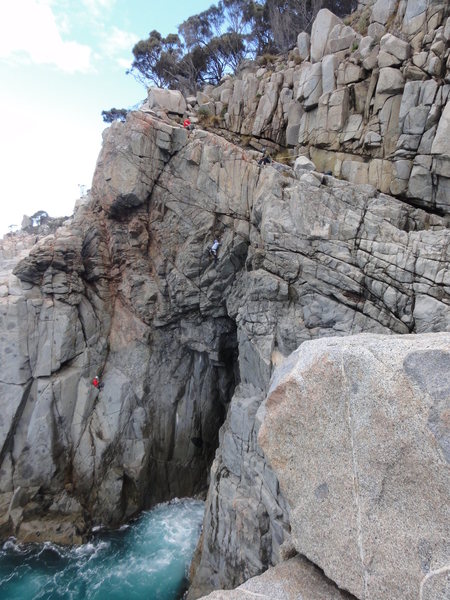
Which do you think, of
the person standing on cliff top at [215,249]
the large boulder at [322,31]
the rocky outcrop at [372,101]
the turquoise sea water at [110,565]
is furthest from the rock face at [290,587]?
the large boulder at [322,31]

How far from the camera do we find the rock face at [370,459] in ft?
20.1

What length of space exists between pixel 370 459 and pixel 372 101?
846 inches

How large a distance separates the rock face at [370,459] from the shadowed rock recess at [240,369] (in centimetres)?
3

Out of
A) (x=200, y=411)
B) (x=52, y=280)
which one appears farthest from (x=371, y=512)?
(x=52, y=280)

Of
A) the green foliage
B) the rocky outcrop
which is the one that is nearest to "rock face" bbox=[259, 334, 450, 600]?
the rocky outcrop

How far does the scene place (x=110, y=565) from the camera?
22.5m

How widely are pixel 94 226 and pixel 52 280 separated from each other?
4987 millimetres

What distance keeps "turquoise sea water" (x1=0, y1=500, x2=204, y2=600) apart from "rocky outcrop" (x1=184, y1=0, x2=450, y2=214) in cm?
2498

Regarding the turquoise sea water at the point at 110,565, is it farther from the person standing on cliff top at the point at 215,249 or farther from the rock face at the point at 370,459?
the rock face at the point at 370,459

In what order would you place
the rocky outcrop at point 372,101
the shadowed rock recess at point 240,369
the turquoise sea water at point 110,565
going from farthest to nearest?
Result: 1. the turquoise sea water at point 110,565
2. the rocky outcrop at point 372,101
3. the shadowed rock recess at point 240,369

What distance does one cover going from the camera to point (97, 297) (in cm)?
2897

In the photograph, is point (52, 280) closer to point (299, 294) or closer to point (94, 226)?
point (94, 226)

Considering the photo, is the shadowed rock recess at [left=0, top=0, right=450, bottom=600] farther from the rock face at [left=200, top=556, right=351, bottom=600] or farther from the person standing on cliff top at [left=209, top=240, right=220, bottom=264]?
the person standing on cliff top at [left=209, top=240, right=220, bottom=264]

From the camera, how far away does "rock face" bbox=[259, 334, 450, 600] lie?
6.13 meters
